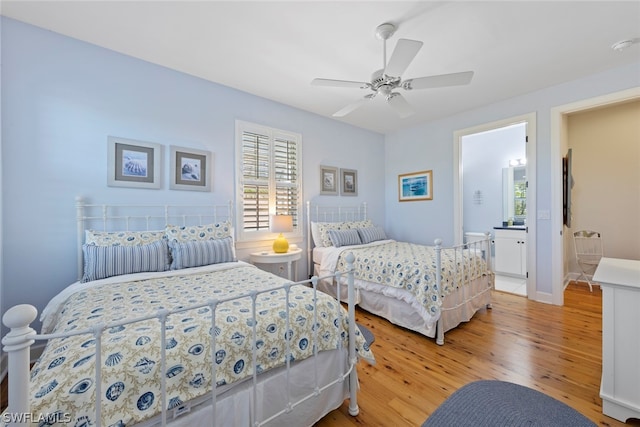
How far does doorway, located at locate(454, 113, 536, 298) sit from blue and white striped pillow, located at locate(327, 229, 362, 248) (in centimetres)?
168

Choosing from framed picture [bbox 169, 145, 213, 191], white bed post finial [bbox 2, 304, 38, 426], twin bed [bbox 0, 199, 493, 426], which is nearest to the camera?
white bed post finial [bbox 2, 304, 38, 426]

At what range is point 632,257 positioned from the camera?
3.77 m

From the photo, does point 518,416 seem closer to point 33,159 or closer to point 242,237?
point 242,237

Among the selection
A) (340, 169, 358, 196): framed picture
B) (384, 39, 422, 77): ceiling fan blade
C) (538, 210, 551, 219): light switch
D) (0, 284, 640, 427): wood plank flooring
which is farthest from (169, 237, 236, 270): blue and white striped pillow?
(538, 210, 551, 219): light switch

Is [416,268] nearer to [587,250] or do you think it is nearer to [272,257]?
[272,257]

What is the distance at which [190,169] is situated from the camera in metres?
2.91

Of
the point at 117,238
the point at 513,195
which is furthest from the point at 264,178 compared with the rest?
the point at 513,195

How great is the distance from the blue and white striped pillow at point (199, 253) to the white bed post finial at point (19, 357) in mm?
1608

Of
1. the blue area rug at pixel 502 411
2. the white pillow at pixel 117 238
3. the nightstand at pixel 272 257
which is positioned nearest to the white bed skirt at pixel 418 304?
the nightstand at pixel 272 257

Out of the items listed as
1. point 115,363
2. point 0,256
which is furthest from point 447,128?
point 0,256

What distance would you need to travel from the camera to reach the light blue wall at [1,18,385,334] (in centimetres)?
208

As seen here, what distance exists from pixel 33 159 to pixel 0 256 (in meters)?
0.79

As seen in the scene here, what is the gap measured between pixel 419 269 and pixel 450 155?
2.52m

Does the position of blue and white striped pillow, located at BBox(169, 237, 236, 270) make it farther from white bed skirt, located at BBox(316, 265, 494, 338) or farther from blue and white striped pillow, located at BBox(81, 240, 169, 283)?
white bed skirt, located at BBox(316, 265, 494, 338)
